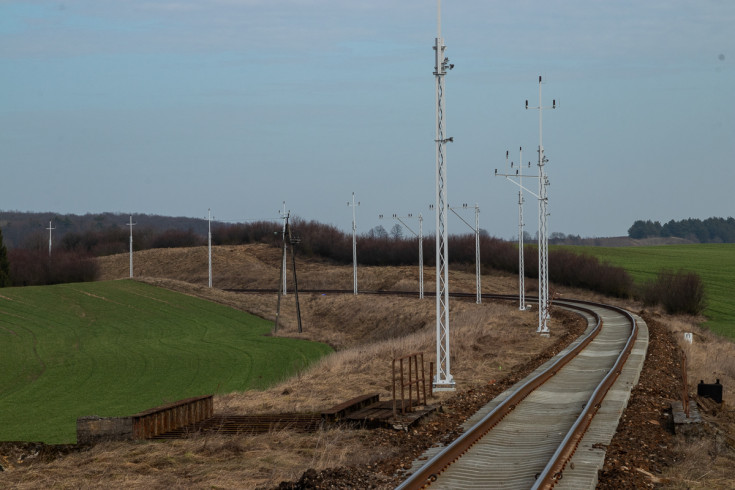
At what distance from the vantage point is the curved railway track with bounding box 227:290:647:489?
11898mm

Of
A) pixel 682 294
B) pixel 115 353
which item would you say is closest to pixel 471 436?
pixel 115 353

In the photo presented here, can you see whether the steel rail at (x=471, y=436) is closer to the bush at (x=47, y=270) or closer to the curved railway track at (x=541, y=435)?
the curved railway track at (x=541, y=435)

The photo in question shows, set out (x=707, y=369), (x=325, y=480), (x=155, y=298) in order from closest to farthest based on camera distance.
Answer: (x=325, y=480)
(x=707, y=369)
(x=155, y=298)

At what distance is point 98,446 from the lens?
48.8 ft

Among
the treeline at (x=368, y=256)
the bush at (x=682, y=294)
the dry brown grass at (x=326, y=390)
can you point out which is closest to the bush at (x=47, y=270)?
the treeline at (x=368, y=256)

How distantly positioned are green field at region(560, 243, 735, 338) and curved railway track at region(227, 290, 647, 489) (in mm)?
35933

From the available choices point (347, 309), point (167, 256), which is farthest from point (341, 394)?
point (167, 256)

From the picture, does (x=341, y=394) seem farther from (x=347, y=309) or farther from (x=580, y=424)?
(x=347, y=309)

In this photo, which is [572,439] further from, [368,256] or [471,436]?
[368,256]

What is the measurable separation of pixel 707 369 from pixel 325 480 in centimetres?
2325

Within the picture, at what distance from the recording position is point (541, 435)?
15445 millimetres

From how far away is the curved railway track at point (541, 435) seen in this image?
11898 mm

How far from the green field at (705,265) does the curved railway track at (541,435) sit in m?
35.9

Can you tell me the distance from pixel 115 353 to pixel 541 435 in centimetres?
3722
